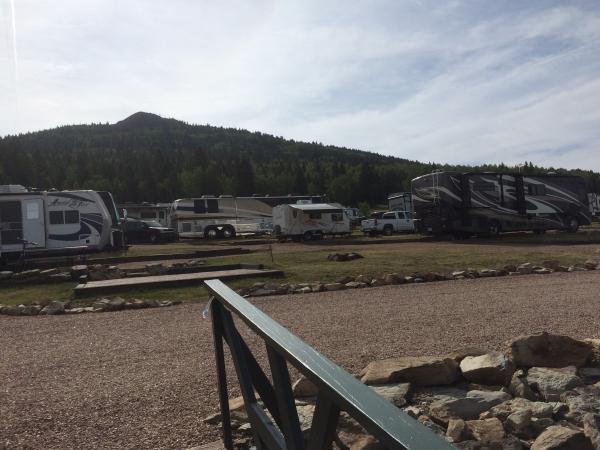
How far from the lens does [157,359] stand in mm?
5848

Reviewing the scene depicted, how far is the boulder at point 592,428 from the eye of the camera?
3.26 meters

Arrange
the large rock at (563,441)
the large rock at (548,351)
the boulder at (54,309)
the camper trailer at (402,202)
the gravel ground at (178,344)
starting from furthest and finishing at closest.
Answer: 1. the camper trailer at (402,202)
2. the boulder at (54,309)
3. the large rock at (548,351)
4. the gravel ground at (178,344)
5. the large rock at (563,441)

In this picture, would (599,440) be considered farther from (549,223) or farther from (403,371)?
(549,223)

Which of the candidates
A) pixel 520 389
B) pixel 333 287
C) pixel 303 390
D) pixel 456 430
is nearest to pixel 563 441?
pixel 456 430

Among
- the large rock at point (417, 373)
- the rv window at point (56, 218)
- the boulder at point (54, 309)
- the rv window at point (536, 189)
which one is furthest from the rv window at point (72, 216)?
the rv window at point (536, 189)

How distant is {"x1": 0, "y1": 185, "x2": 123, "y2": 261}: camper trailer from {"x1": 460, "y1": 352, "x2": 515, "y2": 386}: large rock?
16945mm

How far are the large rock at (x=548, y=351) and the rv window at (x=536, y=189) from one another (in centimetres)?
2528

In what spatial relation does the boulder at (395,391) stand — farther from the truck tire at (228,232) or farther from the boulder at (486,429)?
the truck tire at (228,232)

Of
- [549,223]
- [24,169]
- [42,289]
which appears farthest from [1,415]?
[24,169]

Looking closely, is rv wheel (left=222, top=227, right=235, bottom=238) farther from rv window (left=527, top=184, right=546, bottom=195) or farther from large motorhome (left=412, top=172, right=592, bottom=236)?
rv window (left=527, top=184, right=546, bottom=195)

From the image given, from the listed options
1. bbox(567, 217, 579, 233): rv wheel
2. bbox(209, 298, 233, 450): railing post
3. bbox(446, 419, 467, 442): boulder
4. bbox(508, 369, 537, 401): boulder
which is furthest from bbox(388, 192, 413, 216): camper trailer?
bbox(209, 298, 233, 450): railing post

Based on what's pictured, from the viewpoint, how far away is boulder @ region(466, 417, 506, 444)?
347 centimetres

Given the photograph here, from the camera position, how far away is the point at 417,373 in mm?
4434

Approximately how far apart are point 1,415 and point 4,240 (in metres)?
15.3
